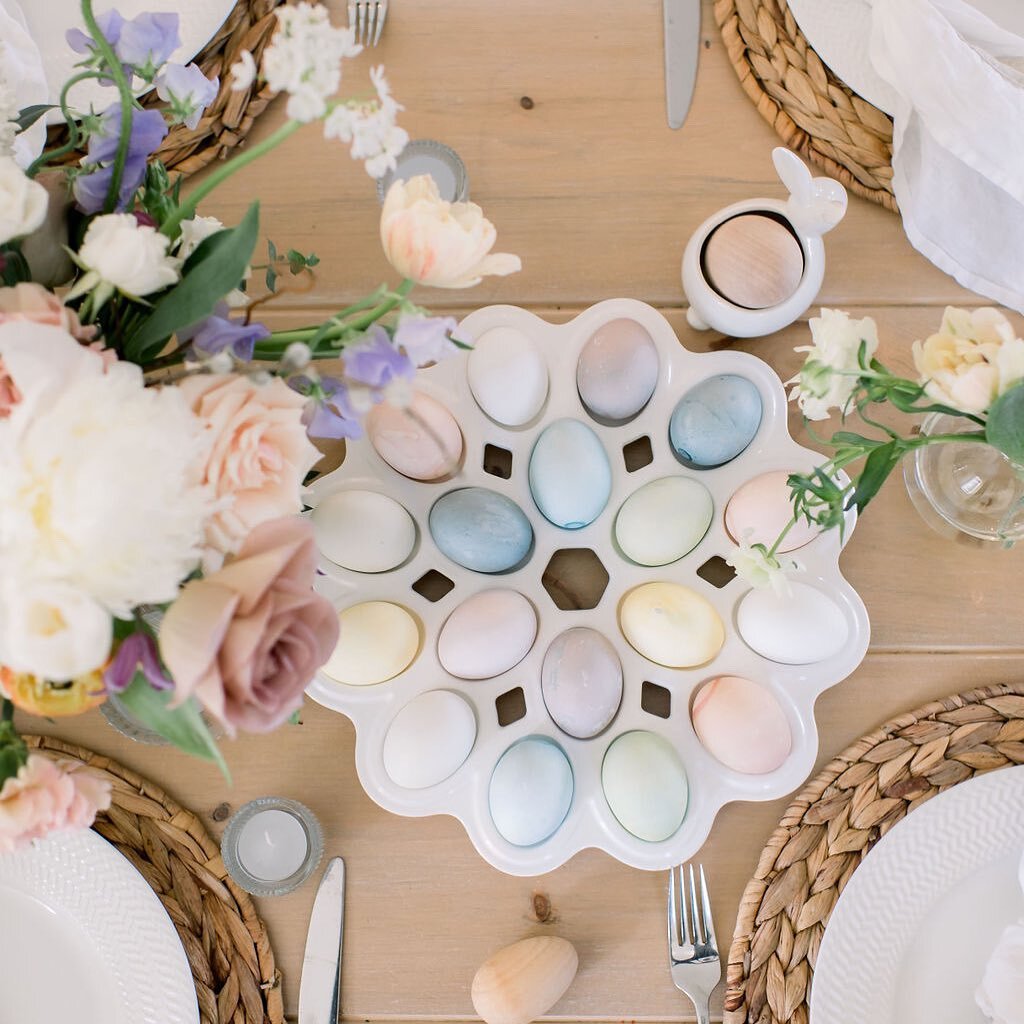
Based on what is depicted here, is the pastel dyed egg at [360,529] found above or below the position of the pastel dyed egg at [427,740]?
above

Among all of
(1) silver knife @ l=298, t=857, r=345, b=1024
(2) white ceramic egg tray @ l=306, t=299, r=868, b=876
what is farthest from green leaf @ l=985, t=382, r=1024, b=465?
(1) silver knife @ l=298, t=857, r=345, b=1024

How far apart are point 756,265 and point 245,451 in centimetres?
38

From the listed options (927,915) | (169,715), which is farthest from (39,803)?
(927,915)

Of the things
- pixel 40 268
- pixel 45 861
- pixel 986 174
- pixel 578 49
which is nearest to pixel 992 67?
pixel 986 174

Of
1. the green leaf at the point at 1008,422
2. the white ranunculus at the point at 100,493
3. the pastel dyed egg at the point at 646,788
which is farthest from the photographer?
the pastel dyed egg at the point at 646,788

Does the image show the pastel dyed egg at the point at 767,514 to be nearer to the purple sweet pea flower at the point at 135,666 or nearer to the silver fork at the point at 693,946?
the silver fork at the point at 693,946

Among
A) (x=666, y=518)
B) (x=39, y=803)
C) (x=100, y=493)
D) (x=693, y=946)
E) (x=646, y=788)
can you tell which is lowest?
(x=693, y=946)

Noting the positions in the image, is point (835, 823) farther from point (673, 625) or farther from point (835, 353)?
point (835, 353)

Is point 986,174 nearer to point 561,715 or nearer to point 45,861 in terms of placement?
point 561,715

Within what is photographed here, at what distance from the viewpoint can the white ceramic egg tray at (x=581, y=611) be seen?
22.5 inches

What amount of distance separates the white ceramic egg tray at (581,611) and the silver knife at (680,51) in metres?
0.19

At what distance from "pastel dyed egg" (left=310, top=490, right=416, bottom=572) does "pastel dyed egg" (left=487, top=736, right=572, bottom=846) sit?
0.16 meters

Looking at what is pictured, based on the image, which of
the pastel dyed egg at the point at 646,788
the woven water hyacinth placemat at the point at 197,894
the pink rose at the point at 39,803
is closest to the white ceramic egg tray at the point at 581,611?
the pastel dyed egg at the point at 646,788

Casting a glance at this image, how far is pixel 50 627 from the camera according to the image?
0.95 ft
